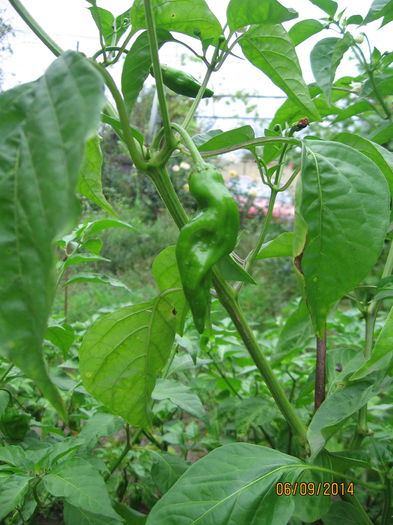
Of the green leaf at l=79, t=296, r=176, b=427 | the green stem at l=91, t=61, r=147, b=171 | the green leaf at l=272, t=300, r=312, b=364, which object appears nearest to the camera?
the green stem at l=91, t=61, r=147, b=171

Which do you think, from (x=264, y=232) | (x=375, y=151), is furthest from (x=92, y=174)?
(x=375, y=151)

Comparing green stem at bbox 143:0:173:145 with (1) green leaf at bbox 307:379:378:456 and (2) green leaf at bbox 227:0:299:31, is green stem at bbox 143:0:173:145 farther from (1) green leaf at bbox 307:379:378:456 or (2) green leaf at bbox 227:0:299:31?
(1) green leaf at bbox 307:379:378:456

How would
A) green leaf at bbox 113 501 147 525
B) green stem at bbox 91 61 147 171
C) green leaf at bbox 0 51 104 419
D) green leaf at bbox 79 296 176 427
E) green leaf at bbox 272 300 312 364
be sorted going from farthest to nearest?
green leaf at bbox 272 300 312 364 < green leaf at bbox 113 501 147 525 < green leaf at bbox 79 296 176 427 < green stem at bbox 91 61 147 171 < green leaf at bbox 0 51 104 419

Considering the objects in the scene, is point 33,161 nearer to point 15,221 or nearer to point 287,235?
point 15,221

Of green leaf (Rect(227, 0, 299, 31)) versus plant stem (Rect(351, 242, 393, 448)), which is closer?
green leaf (Rect(227, 0, 299, 31))

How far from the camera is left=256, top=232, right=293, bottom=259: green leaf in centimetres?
75

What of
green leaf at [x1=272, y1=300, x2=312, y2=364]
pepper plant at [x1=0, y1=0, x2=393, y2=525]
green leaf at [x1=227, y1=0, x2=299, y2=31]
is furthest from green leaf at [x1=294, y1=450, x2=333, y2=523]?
green leaf at [x1=227, y1=0, x2=299, y2=31]

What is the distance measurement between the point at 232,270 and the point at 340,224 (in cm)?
14

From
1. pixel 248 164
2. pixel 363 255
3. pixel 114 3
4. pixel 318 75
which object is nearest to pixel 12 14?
pixel 114 3

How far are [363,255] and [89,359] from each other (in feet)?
1.26

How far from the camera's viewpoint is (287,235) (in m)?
0.74

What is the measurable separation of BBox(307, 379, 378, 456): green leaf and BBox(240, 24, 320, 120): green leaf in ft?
1.15

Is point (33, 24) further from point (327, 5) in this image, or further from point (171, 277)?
point (327, 5)

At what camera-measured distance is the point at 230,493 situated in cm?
60
